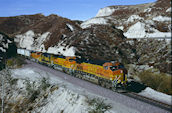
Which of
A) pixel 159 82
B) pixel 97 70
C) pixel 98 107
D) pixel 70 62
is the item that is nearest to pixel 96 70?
pixel 97 70

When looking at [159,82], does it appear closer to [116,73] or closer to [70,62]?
[116,73]

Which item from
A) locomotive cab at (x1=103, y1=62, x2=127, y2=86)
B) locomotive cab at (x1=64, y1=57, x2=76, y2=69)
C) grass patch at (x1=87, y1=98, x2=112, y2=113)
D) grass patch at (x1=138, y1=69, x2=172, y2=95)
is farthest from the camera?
locomotive cab at (x1=64, y1=57, x2=76, y2=69)

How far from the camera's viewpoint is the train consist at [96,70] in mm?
15953

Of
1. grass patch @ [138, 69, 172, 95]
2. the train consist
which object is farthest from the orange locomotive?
grass patch @ [138, 69, 172, 95]

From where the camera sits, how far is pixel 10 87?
21156 mm

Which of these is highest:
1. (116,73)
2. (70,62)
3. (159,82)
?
(70,62)

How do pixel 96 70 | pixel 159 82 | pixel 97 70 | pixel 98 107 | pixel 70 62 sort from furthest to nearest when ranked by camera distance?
pixel 70 62 < pixel 96 70 < pixel 97 70 < pixel 159 82 < pixel 98 107

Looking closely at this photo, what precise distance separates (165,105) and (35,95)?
12877 mm

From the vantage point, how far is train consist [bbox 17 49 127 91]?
628 inches

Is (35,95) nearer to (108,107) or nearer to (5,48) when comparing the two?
(108,107)

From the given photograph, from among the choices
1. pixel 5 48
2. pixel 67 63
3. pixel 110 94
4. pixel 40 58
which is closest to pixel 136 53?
pixel 67 63

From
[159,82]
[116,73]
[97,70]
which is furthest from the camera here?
[97,70]

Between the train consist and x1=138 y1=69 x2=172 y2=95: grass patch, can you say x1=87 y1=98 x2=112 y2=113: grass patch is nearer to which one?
the train consist

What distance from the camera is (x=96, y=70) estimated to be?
1841cm
